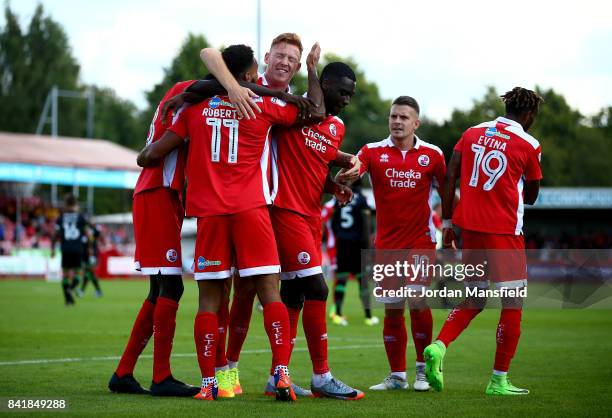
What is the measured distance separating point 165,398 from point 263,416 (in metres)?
1.44

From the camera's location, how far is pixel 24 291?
29.1 metres

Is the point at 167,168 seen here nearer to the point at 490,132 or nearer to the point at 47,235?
the point at 490,132

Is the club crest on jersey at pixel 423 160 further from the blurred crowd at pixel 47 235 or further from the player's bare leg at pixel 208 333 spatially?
the blurred crowd at pixel 47 235

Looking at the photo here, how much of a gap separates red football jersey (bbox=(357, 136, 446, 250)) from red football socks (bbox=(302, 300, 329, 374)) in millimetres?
1361

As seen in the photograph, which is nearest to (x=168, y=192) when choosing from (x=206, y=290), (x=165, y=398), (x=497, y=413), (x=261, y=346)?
(x=206, y=290)

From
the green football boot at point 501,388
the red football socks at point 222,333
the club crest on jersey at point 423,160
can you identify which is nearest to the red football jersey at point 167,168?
the red football socks at point 222,333

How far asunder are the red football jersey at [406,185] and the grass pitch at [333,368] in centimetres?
139

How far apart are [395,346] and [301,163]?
2043mm

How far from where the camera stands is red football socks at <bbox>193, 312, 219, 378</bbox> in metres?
7.26

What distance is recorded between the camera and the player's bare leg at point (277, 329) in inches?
283

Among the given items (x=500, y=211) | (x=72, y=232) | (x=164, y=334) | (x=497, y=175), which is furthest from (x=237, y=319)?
(x=72, y=232)

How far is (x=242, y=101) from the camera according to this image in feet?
23.6

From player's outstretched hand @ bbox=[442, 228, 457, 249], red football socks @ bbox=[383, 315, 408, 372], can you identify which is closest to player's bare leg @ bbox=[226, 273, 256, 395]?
red football socks @ bbox=[383, 315, 408, 372]

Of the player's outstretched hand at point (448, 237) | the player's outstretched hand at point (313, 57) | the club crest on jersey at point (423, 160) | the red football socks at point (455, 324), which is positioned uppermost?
the player's outstretched hand at point (313, 57)
